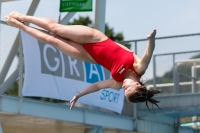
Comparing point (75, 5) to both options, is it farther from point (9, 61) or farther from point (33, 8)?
point (9, 61)

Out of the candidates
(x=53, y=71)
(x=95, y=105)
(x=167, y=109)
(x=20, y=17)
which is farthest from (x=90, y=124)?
(x=20, y=17)

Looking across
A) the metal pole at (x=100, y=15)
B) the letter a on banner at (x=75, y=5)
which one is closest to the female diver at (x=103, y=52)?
the letter a on banner at (x=75, y=5)

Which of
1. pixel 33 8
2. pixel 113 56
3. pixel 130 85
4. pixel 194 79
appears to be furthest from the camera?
Result: pixel 33 8

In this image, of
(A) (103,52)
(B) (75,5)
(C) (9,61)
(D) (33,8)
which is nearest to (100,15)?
(B) (75,5)

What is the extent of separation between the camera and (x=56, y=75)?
1470 centimetres

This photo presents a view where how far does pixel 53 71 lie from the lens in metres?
14.6

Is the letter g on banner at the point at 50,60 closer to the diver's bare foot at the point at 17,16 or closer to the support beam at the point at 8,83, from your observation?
the support beam at the point at 8,83

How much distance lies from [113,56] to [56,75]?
17.8 ft

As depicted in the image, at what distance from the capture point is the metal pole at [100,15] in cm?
1752

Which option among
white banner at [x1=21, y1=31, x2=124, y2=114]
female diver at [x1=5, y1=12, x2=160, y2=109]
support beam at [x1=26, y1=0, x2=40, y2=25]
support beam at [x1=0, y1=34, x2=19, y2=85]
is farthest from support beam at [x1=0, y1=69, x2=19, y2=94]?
support beam at [x1=26, y1=0, x2=40, y2=25]

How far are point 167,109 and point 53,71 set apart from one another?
14.3ft

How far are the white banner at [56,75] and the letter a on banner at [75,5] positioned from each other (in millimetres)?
1677

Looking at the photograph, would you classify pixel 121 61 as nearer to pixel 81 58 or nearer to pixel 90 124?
pixel 81 58

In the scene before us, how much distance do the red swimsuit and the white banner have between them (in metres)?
4.35
